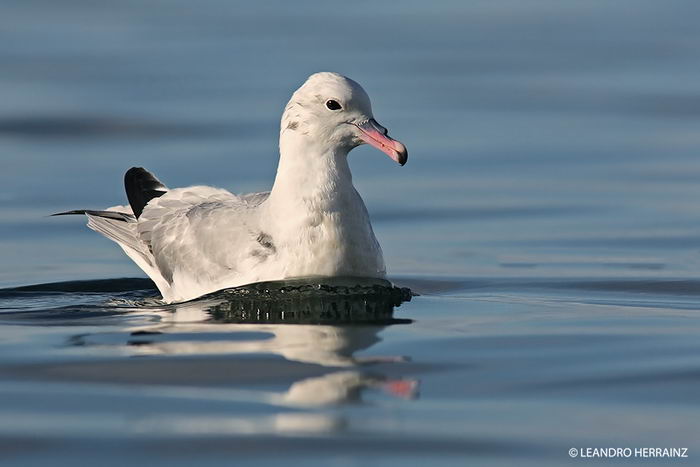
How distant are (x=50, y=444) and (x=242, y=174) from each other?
8.49 metres

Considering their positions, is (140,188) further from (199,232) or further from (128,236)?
(199,232)

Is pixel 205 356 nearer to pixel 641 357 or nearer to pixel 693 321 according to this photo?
pixel 641 357

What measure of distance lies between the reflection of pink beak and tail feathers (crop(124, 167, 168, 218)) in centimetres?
241

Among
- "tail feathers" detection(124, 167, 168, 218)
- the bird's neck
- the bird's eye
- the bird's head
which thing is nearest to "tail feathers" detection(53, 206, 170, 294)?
"tail feathers" detection(124, 167, 168, 218)

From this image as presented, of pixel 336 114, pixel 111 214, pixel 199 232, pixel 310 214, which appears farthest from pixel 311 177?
Result: pixel 111 214

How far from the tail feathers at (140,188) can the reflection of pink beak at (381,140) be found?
241 centimetres

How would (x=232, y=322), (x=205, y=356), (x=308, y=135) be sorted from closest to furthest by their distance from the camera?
(x=205, y=356)
(x=232, y=322)
(x=308, y=135)

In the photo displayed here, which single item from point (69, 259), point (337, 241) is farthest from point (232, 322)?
point (69, 259)

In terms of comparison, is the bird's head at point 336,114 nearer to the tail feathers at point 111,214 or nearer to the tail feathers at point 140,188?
the tail feathers at point 140,188

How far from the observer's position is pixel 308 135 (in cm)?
999

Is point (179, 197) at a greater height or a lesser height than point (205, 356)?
greater

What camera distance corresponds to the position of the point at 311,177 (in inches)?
393

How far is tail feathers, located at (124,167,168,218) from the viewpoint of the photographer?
38.8ft

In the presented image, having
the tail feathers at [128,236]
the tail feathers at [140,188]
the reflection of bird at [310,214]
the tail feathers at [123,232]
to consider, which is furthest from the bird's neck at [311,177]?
the tail feathers at [140,188]
